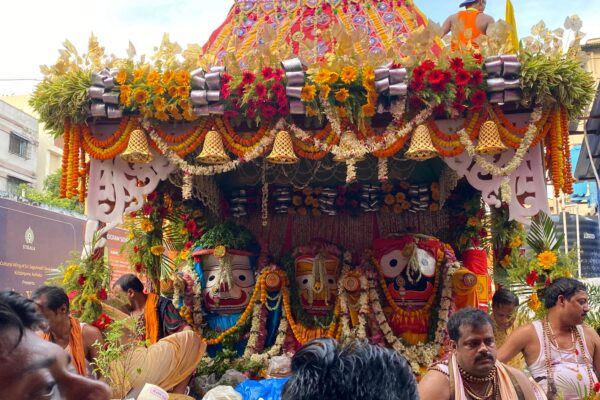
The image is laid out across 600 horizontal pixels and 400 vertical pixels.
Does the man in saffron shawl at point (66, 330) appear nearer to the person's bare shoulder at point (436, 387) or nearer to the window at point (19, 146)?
the person's bare shoulder at point (436, 387)

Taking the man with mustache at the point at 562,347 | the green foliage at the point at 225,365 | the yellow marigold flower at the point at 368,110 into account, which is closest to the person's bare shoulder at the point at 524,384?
the man with mustache at the point at 562,347

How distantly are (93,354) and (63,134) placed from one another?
2118mm

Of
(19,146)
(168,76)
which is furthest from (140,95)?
(19,146)

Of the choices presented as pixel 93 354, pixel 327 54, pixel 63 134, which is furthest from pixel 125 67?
pixel 93 354

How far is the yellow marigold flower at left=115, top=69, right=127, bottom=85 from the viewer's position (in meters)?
6.16

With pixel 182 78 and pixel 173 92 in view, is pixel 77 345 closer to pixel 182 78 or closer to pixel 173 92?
pixel 173 92

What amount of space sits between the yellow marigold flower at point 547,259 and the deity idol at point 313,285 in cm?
220

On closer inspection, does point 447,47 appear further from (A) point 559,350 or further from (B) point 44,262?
(B) point 44,262

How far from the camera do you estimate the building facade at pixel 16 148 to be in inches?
1024

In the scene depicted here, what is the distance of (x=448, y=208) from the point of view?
324 inches

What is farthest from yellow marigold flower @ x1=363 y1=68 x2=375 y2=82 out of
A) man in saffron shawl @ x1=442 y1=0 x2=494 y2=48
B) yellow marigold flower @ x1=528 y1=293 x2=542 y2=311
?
yellow marigold flower @ x1=528 y1=293 x2=542 y2=311

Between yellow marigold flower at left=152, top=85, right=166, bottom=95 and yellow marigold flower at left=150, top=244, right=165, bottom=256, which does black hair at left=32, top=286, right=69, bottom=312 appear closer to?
yellow marigold flower at left=152, top=85, right=166, bottom=95

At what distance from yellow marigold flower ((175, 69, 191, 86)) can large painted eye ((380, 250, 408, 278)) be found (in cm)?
291

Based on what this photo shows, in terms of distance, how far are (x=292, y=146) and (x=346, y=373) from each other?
4.54 metres
